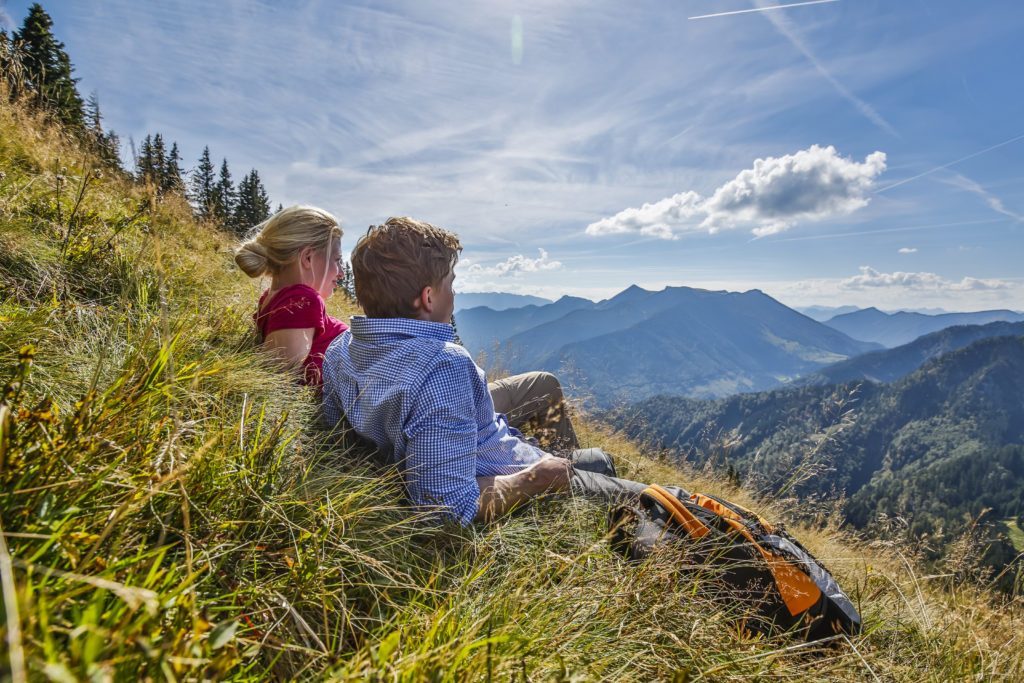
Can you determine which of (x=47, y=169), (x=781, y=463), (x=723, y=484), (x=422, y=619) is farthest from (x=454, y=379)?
(x=723, y=484)

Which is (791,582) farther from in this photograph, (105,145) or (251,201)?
(251,201)

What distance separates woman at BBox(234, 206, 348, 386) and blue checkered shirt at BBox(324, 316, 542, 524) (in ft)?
2.98

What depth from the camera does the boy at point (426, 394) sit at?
7.06 ft

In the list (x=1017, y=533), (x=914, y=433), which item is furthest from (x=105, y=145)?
(x=914, y=433)

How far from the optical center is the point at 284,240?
3.59 metres

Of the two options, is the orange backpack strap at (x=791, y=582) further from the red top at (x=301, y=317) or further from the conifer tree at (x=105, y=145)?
the conifer tree at (x=105, y=145)

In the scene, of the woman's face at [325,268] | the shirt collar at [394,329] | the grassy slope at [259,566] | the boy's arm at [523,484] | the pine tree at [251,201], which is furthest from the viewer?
the pine tree at [251,201]

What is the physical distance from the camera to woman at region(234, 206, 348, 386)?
135 inches

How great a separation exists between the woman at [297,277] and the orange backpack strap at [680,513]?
2417mm

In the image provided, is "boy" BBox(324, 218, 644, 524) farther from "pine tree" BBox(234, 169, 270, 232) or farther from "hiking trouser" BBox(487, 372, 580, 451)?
"pine tree" BBox(234, 169, 270, 232)

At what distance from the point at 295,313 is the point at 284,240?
613 millimetres

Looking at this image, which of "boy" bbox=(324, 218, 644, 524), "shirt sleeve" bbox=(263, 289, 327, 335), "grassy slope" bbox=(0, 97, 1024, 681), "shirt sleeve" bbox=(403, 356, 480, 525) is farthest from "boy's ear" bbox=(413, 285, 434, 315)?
"shirt sleeve" bbox=(263, 289, 327, 335)

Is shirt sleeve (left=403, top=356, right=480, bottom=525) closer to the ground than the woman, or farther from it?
closer to the ground

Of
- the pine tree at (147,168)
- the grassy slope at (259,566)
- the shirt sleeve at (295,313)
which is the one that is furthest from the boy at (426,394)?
the pine tree at (147,168)
